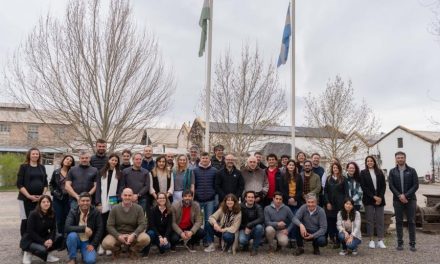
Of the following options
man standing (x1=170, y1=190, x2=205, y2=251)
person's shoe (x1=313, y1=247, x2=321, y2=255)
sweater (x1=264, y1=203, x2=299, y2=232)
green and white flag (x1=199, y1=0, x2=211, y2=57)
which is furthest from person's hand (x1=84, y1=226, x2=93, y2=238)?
green and white flag (x1=199, y1=0, x2=211, y2=57)

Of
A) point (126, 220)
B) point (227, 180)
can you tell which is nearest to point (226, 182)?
point (227, 180)

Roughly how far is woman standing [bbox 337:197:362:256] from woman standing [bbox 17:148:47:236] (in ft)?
19.8

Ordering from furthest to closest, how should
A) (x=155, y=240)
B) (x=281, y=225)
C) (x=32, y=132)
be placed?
(x=32, y=132) < (x=281, y=225) < (x=155, y=240)

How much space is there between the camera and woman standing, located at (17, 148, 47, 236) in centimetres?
713

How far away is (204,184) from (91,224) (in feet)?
8.00

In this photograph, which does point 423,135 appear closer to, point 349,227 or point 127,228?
point 349,227

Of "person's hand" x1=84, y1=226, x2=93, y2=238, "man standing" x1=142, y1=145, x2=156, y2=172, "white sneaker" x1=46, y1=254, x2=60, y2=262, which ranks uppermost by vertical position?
"man standing" x1=142, y1=145, x2=156, y2=172

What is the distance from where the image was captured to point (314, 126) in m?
22.4

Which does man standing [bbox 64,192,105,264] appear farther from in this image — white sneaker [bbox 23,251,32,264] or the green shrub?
the green shrub

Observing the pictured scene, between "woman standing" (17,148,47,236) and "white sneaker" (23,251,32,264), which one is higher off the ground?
"woman standing" (17,148,47,236)

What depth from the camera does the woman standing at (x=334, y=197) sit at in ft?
26.3

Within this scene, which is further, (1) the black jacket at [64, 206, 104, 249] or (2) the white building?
(2) the white building

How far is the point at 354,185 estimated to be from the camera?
329 inches

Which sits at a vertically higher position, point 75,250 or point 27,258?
point 75,250
